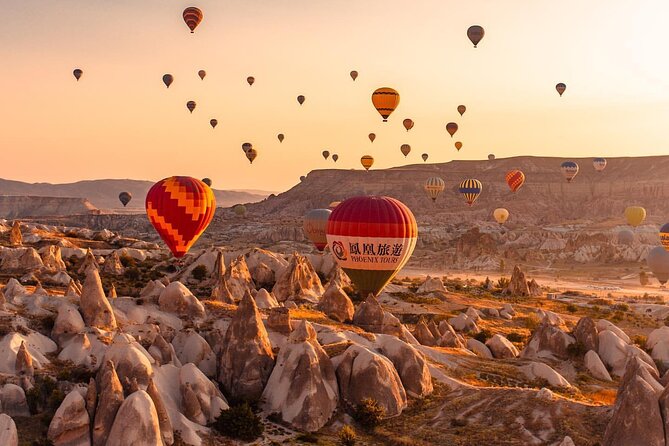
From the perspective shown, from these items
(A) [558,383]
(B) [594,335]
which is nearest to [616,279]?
(B) [594,335]

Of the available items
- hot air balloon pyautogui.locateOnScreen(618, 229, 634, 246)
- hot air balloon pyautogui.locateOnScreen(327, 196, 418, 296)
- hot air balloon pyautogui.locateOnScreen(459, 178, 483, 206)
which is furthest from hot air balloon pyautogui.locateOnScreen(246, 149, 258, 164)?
hot air balloon pyautogui.locateOnScreen(327, 196, 418, 296)

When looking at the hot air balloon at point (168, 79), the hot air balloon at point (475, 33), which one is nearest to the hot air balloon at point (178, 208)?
the hot air balloon at point (475, 33)

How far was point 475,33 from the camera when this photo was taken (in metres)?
93.2

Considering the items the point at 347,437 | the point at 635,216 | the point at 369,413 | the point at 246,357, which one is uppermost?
the point at 635,216

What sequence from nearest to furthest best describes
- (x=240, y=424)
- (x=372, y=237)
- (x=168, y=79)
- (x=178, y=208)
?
(x=240, y=424)
(x=372, y=237)
(x=178, y=208)
(x=168, y=79)

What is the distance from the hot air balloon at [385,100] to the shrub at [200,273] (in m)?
32.2

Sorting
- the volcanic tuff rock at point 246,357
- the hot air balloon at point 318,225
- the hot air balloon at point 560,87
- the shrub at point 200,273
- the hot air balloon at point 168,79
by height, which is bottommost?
the volcanic tuff rock at point 246,357

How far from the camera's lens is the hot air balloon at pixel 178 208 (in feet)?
176

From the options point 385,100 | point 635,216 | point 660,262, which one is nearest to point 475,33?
point 385,100

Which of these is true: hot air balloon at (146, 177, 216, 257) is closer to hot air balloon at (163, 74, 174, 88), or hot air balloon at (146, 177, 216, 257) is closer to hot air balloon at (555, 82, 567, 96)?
hot air balloon at (163, 74, 174, 88)

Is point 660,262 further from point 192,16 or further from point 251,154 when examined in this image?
point 251,154

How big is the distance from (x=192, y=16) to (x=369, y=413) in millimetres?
66036

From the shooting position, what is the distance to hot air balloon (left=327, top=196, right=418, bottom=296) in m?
48.0

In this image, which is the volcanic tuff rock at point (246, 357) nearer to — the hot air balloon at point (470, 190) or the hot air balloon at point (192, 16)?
the hot air balloon at point (192, 16)
